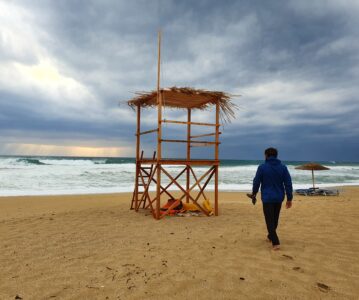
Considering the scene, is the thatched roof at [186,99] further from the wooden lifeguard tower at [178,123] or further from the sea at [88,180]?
the sea at [88,180]

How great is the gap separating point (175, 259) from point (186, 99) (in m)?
4.91

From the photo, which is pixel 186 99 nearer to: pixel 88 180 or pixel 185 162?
pixel 185 162

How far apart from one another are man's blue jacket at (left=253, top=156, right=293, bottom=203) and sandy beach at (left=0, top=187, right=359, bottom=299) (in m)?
0.86

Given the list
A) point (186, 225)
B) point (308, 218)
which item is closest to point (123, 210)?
point (186, 225)

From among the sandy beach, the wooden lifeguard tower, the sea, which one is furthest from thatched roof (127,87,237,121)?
the sea

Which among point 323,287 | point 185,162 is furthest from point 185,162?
point 323,287

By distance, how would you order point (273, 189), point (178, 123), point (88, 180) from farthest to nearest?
point (88, 180)
point (178, 123)
point (273, 189)

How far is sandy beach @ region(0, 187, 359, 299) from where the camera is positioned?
12.0 feet

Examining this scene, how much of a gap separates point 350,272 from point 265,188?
1.69 m

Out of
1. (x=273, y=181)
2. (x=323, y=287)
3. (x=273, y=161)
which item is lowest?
(x=323, y=287)

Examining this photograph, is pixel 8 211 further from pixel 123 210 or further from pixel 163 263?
pixel 163 263

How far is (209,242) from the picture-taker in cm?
578

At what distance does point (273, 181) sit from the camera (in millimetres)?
5297

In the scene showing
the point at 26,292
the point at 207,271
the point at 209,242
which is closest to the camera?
the point at 26,292
